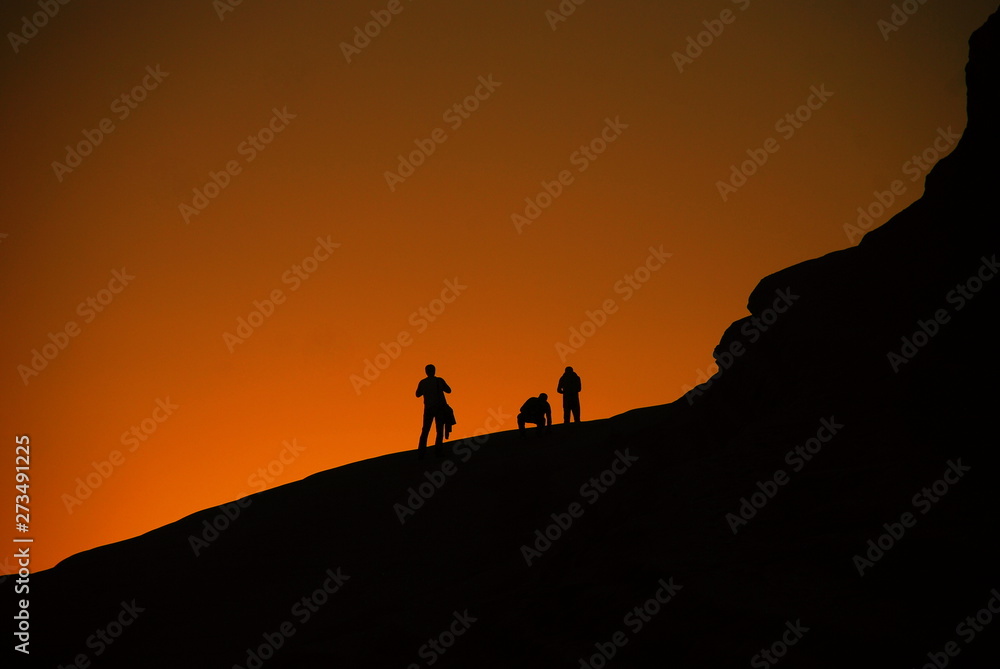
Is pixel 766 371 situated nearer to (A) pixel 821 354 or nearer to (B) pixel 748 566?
(A) pixel 821 354

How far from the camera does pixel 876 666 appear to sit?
23.7ft

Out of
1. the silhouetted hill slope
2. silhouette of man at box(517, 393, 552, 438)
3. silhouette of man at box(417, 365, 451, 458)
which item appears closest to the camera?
the silhouetted hill slope

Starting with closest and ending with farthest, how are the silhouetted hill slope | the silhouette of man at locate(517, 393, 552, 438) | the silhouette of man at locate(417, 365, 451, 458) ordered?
the silhouetted hill slope → the silhouette of man at locate(417, 365, 451, 458) → the silhouette of man at locate(517, 393, 552, 438)

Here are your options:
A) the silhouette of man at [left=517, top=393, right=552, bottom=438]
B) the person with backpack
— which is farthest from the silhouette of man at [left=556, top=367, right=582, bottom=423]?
the person with backpack

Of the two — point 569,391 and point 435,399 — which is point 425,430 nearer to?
point 435,399

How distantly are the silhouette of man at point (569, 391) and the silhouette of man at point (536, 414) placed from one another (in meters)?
0.98

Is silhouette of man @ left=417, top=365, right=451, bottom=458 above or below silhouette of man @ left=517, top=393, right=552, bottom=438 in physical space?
above

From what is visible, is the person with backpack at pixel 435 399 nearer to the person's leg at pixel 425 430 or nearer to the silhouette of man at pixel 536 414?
the person's leg at pixel 425 430

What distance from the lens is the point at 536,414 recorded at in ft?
69.9

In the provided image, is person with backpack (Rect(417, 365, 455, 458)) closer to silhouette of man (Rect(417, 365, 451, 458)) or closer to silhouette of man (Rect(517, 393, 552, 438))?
silhouette of man (Rect(417, 365, 451, 458))

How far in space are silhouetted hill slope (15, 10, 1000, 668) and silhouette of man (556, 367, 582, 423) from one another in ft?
9.82

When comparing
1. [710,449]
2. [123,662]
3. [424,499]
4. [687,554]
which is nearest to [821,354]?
[710,449]

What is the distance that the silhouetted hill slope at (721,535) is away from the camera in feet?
27.5

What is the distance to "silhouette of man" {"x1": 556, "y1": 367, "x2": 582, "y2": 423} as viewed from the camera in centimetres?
2248
